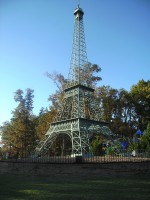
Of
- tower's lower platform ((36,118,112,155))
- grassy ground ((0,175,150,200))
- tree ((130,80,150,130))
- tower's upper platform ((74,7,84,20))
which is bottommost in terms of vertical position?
grassy ground ((0,175,150,200))

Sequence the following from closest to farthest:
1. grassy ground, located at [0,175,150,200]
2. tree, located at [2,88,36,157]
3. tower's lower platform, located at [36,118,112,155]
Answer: grassy ground, located at [0,175,150,200] → tower's lower platform, located at [36,118,112,155] → tree, located at [2,88,36,157]

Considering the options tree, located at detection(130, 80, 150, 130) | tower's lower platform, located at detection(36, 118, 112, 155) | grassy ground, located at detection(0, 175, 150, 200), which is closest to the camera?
grassy ground, located at detection(0, 175, 150, 200)

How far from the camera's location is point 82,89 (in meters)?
37.5

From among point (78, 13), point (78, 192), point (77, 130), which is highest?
point (78, 13)

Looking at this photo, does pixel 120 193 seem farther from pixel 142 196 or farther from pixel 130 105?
pixel 130 105

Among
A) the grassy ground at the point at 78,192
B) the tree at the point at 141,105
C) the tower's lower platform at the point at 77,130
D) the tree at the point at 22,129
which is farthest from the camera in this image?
the tree at the point at 141,105

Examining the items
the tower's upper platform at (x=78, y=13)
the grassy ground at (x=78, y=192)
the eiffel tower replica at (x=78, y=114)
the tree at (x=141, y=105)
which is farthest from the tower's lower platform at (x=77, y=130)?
the tower's upper platform at (x=78, y=13)

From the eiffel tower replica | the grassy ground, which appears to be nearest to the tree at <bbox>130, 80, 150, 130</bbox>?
the eiffel tower replica

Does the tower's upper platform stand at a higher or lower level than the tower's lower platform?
higher

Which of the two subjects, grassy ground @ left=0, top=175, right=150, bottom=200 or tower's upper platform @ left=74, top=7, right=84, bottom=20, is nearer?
grassy ground @ left=0, top=175, right=150, bottom=200

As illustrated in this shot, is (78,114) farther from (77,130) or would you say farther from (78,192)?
(78,192)

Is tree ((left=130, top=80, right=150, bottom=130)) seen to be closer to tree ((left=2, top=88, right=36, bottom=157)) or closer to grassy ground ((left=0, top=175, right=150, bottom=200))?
tree ((left=2, top=88, right=36, bottom=157))

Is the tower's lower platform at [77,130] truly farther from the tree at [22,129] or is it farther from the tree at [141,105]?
the tree at [141,105]

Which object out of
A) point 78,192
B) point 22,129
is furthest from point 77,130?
point 78,192
